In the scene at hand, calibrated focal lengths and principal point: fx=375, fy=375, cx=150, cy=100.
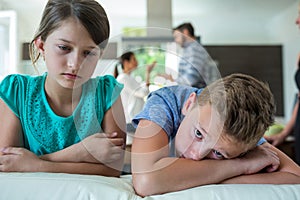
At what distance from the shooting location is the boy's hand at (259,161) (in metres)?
0.71

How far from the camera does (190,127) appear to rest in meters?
0.70

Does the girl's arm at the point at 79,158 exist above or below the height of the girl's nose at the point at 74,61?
below

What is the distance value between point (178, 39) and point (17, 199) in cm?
43

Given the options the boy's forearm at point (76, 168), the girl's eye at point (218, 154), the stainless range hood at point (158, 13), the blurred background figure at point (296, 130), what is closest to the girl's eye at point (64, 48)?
the boy's forearm at point (76, 168)

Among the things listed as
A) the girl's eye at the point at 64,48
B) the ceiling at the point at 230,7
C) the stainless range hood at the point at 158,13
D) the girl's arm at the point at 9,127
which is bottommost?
the girl's arm at the point at 9,127

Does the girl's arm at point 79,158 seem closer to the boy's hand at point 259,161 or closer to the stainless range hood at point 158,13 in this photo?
the boy's hand at point 259,161

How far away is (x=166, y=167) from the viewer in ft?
2.17

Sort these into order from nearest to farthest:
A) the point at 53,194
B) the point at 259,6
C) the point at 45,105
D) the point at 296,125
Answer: the point at 53,194
the point at 45,105
the point at 296,125
the point at 259,6

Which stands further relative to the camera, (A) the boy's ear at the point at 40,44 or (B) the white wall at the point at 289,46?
(B) the white wall at the point at 289,46

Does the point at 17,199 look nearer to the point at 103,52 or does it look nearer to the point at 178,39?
the point at 103,52

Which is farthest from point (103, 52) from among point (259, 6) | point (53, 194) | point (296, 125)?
point (259, 6)

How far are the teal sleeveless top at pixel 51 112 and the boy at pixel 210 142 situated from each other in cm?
12

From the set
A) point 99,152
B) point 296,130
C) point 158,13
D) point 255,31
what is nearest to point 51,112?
point 99,152

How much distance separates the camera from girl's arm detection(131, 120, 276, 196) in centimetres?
65
